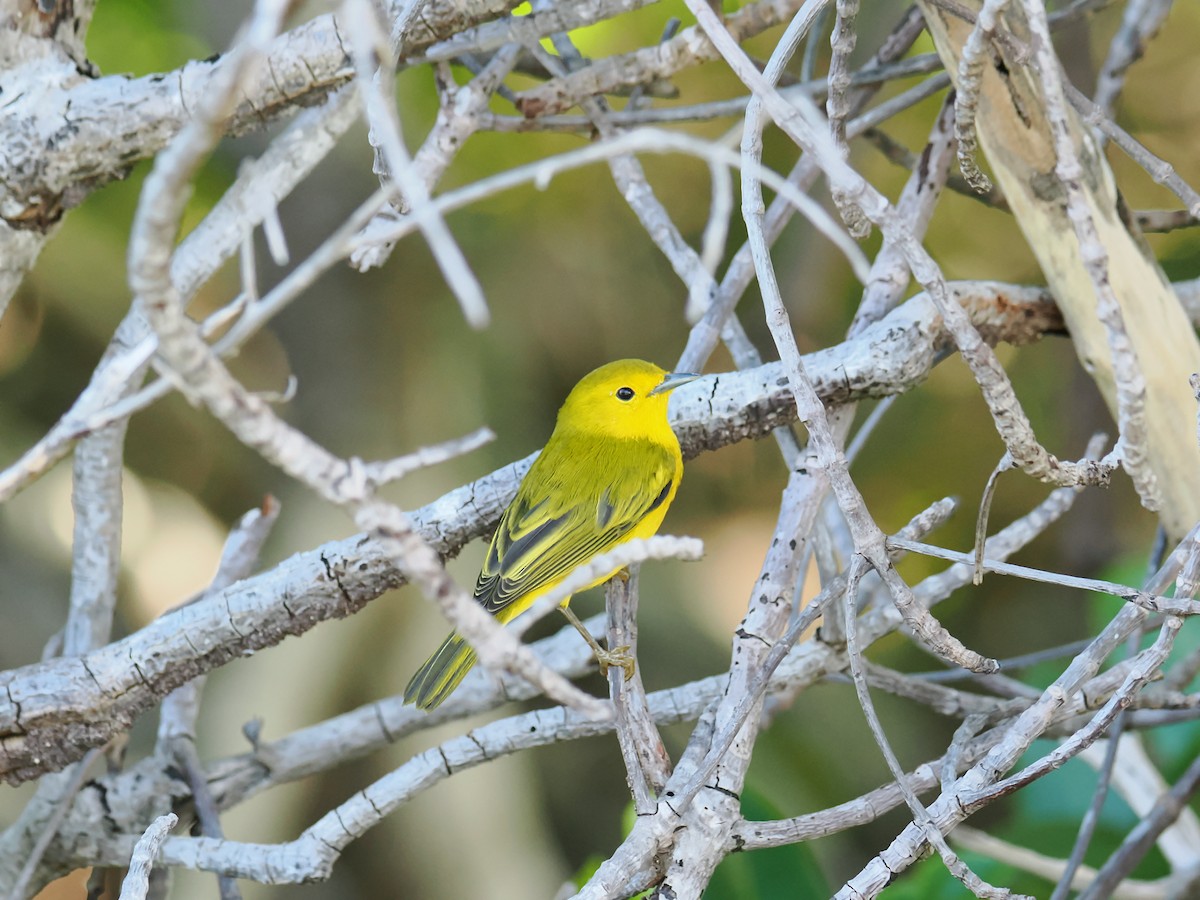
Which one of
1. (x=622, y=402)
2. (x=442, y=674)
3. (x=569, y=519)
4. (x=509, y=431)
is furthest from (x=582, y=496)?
(x=509, y=431)

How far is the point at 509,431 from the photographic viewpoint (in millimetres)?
4555

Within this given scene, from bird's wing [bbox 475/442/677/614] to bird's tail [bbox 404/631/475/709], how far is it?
24cm

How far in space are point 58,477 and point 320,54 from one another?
2707 mm

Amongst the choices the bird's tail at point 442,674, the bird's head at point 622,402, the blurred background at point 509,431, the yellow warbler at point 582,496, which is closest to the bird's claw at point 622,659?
the yellow warbler at point 582,496

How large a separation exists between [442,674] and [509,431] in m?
2.35

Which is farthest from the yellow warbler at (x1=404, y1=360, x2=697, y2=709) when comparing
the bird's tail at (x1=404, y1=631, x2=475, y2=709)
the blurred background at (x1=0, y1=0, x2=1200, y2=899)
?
the blurred background at (x1=0, y1=0, x2=1200, y2=899)

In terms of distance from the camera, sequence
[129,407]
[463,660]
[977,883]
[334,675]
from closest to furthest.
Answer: [129,407], [977,883], [463,660], [334,675]

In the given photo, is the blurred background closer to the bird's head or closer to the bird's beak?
Result: the bird's head

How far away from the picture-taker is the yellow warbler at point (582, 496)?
2.31m

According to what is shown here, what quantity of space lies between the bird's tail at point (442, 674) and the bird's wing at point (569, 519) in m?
0.24

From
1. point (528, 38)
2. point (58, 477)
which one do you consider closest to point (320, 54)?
point (528, 38)

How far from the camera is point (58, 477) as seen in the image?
4090 mm

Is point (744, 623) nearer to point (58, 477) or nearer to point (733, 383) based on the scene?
point (733, 383)

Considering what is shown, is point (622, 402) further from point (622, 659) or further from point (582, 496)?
point (622, 659)
